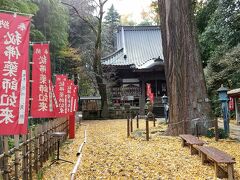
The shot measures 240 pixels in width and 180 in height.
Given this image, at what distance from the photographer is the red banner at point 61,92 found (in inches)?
379

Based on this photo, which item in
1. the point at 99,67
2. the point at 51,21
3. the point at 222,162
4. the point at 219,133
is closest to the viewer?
the point at 222,162

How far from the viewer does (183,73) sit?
10078 mm

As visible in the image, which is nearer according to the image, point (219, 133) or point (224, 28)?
point (219, 133)

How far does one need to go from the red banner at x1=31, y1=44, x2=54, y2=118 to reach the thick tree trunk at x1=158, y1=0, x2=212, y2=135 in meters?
4.53

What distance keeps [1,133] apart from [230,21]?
1434 centimetres

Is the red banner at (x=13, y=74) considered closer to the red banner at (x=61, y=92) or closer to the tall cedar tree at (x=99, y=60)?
the red banner at (x=61, y=92)

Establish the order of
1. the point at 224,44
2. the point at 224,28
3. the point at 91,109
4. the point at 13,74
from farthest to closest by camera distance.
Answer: the point at 91,109
the point at 224,44
the point at 224,28
the point at 13,74

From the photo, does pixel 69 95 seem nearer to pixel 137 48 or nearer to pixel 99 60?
pixel 99 60

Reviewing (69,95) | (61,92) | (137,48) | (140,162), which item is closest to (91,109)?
(137,48)

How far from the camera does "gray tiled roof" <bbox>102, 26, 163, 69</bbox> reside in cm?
2508

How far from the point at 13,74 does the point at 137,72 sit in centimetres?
2061

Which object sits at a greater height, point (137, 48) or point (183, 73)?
point (137, 48)

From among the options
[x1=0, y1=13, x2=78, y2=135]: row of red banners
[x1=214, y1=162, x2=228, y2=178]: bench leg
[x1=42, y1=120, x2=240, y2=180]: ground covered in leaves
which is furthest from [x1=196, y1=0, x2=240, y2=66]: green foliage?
[x1=0, y1=13, x2=78, y2=135]: row of red banners

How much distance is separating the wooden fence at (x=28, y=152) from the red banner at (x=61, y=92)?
1.18m
